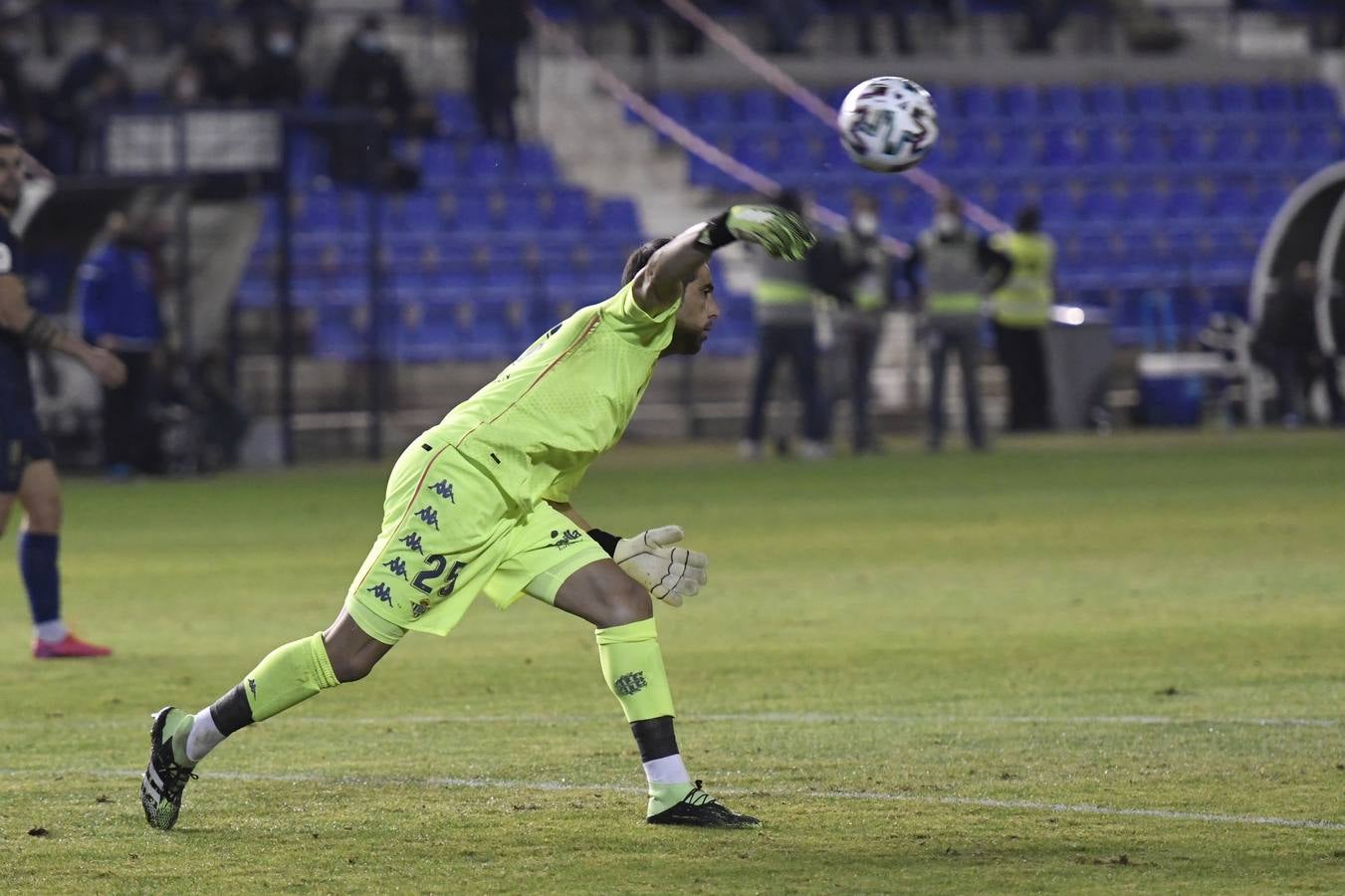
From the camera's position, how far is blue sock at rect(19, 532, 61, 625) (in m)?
10.6

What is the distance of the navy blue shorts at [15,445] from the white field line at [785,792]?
281cm

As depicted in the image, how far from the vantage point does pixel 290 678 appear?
6590 mm

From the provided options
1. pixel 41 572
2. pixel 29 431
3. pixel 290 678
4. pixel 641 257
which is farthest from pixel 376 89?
pixel 290 678

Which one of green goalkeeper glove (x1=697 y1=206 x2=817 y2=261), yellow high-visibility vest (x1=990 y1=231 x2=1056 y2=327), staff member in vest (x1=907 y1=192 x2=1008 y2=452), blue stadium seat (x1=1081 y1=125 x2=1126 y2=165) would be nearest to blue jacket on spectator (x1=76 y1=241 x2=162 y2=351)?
staff member in vest (x1=907 y1=192 x2=1008 y2=452)

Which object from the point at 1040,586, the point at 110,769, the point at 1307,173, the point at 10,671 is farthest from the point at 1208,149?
the point at 110,769

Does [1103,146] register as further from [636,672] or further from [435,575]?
[435,575]

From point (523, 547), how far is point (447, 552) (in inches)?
9.4

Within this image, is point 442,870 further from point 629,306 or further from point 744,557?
point 744,557

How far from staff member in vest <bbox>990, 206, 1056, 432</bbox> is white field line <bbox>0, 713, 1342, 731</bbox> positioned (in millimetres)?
16584

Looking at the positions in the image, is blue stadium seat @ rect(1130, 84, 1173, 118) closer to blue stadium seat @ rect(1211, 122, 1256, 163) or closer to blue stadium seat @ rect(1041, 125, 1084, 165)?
blue stadium seat @ rect(1211, 122, 1256, 163)

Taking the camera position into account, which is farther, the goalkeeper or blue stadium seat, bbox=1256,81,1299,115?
blue stadium seat, bbox=1256,81,1299,115

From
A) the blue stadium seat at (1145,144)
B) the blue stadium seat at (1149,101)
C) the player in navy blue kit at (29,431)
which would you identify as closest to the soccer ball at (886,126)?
the player in navy blue kit at (29,431)

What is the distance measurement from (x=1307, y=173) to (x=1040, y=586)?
2247cm

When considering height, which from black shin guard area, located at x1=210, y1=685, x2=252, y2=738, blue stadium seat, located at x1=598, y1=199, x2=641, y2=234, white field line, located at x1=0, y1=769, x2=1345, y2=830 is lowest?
white field line, located at x1=0, y1=769, x2=1345, y2=830
